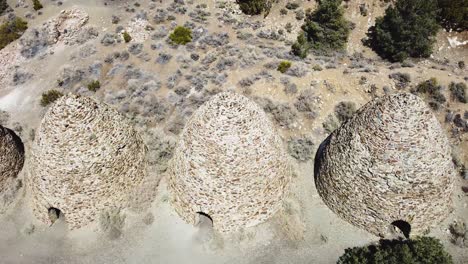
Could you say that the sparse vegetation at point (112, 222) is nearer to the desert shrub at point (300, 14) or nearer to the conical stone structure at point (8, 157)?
the conical stone structure at point (8, 157)

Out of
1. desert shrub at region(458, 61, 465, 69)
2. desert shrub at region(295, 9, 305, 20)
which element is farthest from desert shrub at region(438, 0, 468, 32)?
desert shrub at region(295, 9, 305, 20)

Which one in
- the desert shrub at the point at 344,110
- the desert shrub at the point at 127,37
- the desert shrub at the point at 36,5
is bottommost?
the desert shrub at the point at 36,5

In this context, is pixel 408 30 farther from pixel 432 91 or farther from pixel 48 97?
pixel 48 97

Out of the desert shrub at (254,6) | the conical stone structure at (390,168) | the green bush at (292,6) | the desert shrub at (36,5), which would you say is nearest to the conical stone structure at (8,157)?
the conical stone structure at (390,168)

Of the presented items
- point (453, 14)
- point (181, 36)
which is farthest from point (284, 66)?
point (453, 14)

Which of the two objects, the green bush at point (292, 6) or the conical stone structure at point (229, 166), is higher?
the conical stone structure at point (229, 166)
